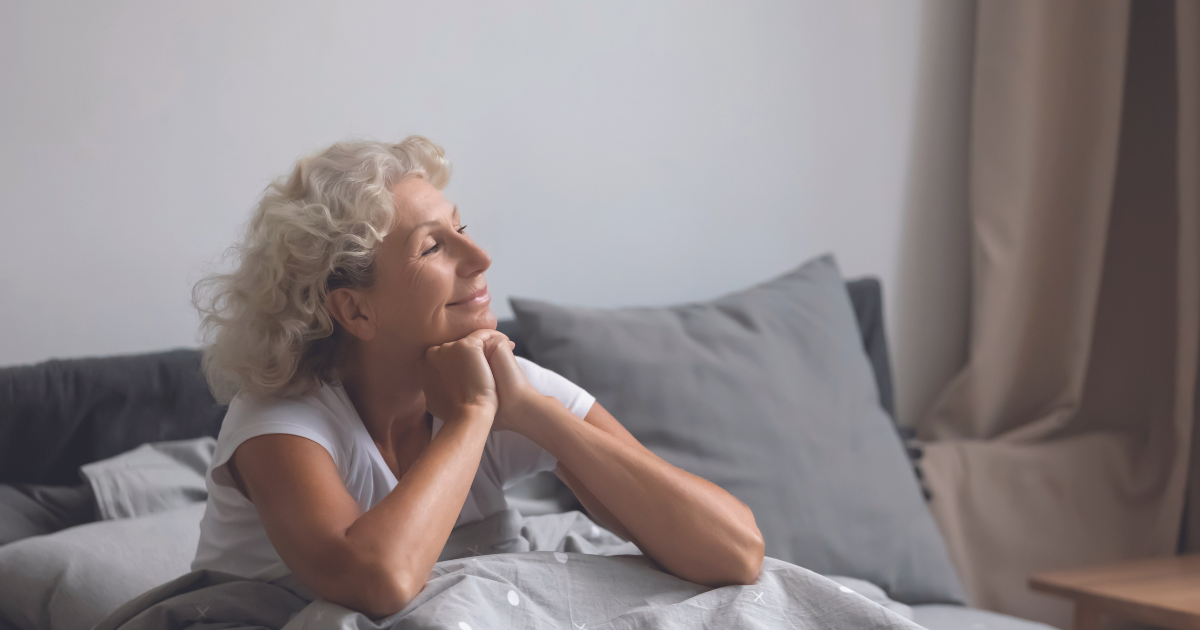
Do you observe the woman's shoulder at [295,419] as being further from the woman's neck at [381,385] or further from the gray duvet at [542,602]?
the gray duvet at [542,602]

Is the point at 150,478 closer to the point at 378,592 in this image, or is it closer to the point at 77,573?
the point at 77,573

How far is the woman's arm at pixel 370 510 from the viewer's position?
2.90ft

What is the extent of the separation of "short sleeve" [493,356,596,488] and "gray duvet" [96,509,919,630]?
20 cm

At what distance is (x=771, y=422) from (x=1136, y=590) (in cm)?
79

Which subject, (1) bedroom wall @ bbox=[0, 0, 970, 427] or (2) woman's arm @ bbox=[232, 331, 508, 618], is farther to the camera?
(1) bedroom wall @ bbox=[0, 0, 970, 427]

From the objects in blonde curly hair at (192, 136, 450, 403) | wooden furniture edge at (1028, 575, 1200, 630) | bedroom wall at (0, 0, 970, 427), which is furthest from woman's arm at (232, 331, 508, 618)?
wooden furniture edge at (1028, 575, 1200, 630)

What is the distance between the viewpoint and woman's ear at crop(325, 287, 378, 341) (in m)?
1.09

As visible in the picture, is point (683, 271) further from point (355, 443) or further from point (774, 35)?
point (355, 443)

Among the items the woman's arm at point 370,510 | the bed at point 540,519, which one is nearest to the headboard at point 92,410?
the bed at point 540,519

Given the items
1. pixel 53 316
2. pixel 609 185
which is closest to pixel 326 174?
pixel 53 316

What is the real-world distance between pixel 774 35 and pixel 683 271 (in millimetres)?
563

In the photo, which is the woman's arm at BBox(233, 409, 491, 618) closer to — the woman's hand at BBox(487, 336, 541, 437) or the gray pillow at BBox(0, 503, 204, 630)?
the woman's hand at BBox(487, 336, 541, 437)

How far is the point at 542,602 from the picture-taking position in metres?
0.95

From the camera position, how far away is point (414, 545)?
0.91 m
